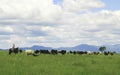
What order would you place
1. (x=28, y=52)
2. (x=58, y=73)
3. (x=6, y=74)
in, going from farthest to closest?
(x=28, y=52) < (x=58, y=73) < (x=6, y=74)

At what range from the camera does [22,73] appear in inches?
785

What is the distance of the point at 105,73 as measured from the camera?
22234 mm

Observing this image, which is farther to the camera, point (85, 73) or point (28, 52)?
point (28, 52)

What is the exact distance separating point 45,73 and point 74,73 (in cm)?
188

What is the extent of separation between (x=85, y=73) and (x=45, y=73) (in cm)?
260

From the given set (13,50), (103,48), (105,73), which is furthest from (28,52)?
(103,48)

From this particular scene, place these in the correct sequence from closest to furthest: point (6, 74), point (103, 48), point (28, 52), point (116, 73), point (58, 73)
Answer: point (6, 74)
point (58, 73)
point (116, 73)
point (28, 52)
point (103, 48)

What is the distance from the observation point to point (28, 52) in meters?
51.7

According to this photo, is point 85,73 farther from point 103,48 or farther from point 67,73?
point 103,48

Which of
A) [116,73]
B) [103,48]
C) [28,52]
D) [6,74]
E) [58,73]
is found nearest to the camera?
[6,74]

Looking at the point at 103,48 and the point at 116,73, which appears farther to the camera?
the point at 103,48

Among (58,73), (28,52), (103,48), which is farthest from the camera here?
(103,48)

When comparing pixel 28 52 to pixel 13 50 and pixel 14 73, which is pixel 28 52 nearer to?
pixel 13 50

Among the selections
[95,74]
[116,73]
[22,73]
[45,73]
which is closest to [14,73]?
[22,73]
